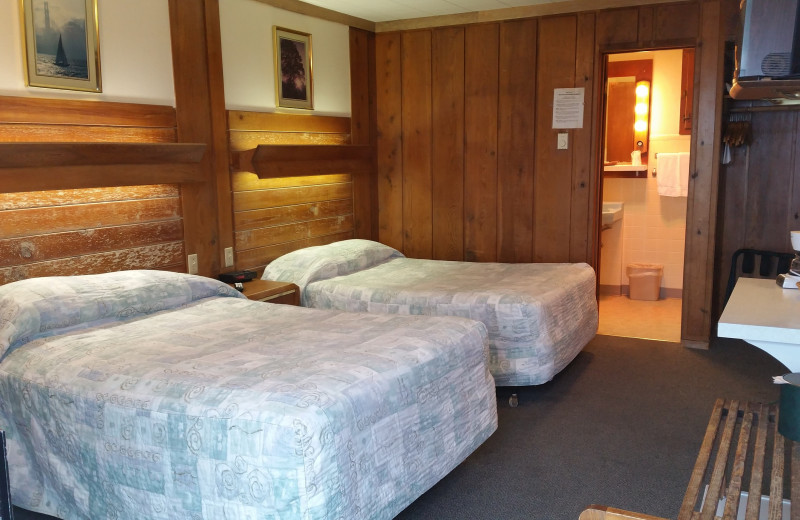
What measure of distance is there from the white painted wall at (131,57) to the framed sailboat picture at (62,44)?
0.04 meters

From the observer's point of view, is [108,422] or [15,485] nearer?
[108,422]

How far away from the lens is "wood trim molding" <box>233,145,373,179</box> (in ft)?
14.0

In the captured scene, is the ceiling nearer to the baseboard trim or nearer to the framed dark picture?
the framed dark picture

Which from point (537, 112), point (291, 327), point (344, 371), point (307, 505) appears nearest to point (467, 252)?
point (537, 112)

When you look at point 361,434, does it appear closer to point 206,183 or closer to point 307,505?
point 307,505

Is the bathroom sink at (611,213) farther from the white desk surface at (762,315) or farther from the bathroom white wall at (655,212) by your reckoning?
the white desk surface at (762,315)

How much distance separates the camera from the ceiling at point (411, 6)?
479 cm

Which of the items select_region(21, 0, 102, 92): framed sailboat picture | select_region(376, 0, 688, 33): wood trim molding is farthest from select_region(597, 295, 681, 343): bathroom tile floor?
select_region(21, 0, 102, 92): framed sailboat picture

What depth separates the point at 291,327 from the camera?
119 inches

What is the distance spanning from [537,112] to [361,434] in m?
3.48

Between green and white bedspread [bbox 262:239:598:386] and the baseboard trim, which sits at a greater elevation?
green and white bedspread [bbox 262:239:598:386]

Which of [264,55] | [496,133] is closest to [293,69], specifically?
[264,55]

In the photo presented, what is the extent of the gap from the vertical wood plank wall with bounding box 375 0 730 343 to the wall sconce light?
1.65m

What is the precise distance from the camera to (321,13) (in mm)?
4914
